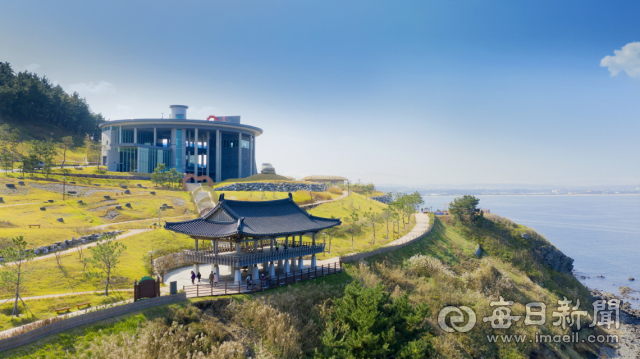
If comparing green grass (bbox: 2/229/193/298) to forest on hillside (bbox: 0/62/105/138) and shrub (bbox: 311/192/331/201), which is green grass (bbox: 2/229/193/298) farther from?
forest on hillside (bbox: 0/62/105/138)

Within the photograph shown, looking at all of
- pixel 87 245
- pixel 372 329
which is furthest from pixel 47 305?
pixel 372 329

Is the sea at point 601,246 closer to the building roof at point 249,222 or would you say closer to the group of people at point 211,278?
the building roof at point 249,222

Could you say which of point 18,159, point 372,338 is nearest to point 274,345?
point 372,338

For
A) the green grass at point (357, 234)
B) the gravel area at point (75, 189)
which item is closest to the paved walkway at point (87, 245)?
the green grass at point (357, 234)

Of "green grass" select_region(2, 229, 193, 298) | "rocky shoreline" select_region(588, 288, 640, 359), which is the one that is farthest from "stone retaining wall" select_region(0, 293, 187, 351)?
"rocky shoreline" select_region(588, 288, 640, 359)

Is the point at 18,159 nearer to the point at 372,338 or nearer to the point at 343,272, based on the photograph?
the point at 343,272

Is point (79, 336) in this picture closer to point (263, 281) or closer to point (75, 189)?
point (263, 281)
